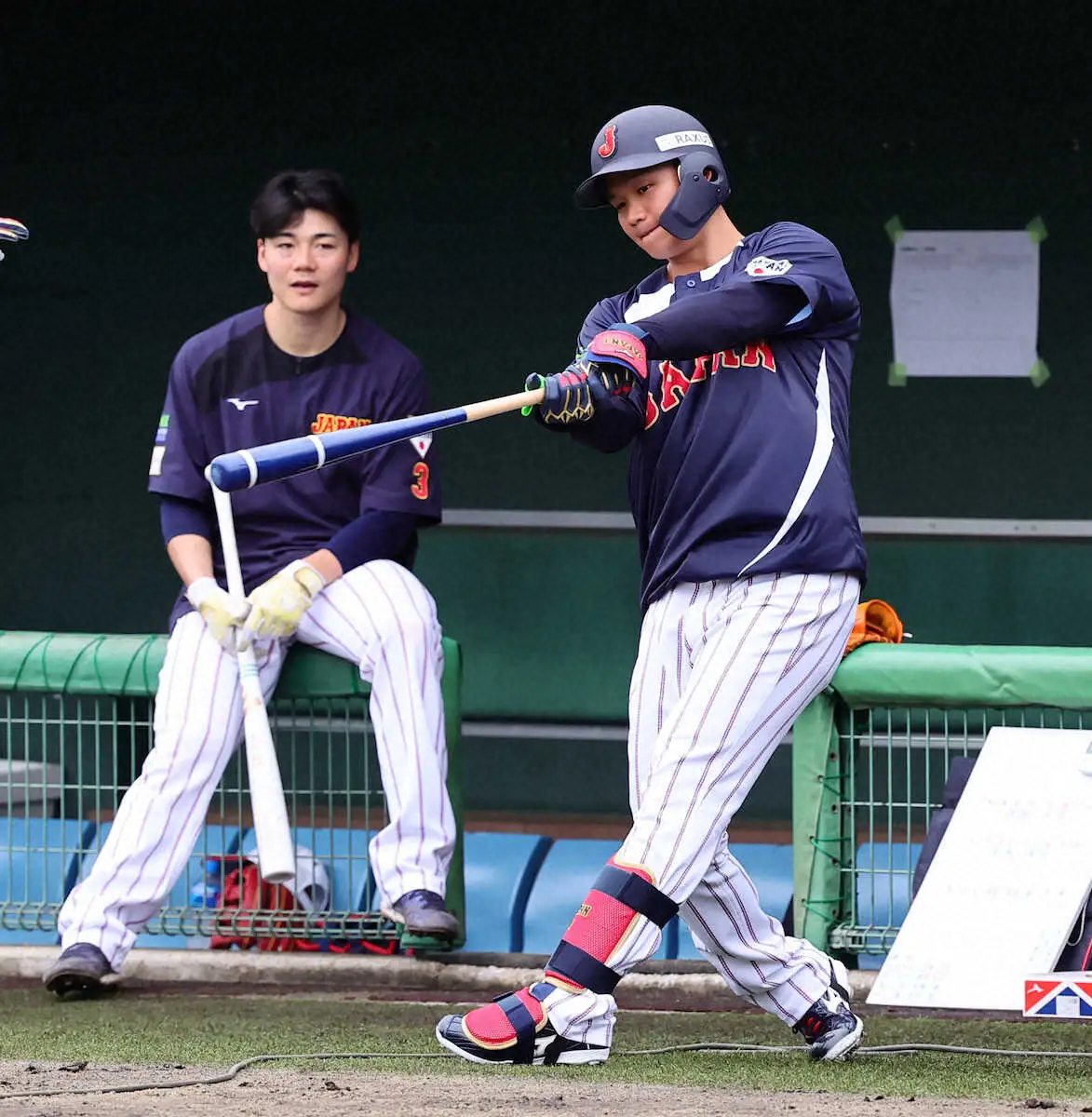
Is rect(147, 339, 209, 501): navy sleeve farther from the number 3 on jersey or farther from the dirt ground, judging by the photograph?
the dirt ground

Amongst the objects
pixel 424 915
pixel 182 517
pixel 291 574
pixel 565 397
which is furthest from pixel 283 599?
pixel 565 397

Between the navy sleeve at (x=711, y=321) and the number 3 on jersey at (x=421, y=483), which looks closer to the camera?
the navy sleeve at (x=711, y=321)

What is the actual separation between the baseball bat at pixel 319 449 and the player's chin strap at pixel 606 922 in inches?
29.8

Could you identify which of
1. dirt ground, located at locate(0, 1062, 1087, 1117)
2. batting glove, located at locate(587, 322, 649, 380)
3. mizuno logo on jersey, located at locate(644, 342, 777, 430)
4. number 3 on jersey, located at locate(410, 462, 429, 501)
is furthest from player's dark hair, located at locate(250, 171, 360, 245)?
dirt ground, located at locate(0, 1062, 1087, 1117)

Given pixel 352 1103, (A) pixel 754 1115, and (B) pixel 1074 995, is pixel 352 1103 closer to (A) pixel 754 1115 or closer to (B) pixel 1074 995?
(A) pixel 754 1115

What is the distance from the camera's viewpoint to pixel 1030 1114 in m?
2.87

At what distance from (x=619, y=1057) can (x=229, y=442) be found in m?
1.77

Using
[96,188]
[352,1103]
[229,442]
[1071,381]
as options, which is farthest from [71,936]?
[1071,381]

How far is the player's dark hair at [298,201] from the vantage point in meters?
4.62

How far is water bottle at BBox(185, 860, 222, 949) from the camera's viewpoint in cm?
469

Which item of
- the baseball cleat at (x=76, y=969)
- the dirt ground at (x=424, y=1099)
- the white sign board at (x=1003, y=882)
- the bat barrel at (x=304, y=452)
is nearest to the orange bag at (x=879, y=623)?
the white sign board at (x=1003, y=882)

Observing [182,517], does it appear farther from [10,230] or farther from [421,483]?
[10,230]

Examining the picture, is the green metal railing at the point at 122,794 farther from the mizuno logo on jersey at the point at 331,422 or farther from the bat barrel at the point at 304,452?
the bat barrel at the point at 304,452

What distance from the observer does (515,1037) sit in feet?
10.6
